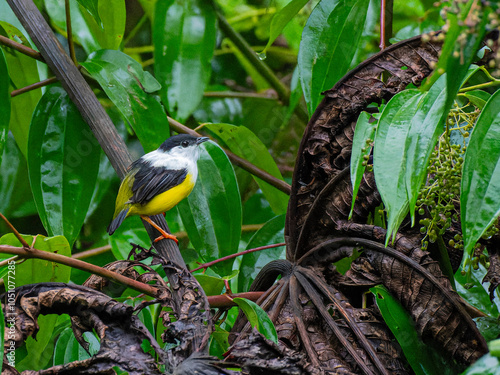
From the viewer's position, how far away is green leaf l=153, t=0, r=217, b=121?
1.55 m

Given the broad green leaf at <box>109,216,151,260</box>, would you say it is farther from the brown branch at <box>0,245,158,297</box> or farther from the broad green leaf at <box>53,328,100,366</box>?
the brown branch at <box>0,245,158,297</box>

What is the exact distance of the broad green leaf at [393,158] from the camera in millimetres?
676

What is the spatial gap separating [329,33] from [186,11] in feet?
2.08

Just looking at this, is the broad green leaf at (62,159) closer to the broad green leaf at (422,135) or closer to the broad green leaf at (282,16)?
the broad green leaf at (282,16)

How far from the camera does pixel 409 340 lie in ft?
2.96

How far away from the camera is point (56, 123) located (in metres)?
1.37

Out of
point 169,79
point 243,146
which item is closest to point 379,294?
point 243,146

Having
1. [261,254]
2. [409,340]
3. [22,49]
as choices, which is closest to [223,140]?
[261,254]

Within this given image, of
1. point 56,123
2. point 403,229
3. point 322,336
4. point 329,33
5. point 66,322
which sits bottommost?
point 66,322

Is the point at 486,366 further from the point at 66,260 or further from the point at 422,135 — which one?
the point at 66,260

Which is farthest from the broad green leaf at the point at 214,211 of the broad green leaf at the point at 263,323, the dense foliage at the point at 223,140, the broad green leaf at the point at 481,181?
the broad green leaf at the point at 481,181

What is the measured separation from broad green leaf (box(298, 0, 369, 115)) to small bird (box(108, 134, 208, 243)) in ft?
1.32

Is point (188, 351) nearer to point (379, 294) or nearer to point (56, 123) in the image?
point (379, 294)

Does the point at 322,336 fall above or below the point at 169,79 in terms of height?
below
